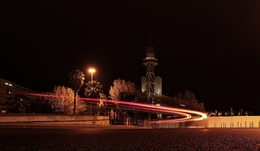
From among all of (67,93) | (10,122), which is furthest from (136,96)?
(10,122)

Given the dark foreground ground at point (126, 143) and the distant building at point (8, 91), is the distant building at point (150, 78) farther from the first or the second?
the dark foreground ground at point (126, 143)

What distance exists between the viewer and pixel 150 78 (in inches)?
4195

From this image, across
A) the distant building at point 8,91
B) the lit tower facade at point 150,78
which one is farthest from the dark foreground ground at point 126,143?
the lit tower facade at point 150,78

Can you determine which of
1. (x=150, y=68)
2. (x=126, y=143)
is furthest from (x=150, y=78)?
(x=126, y=143)

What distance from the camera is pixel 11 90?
60594 millimetres

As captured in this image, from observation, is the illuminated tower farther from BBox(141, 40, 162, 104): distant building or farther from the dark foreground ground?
the dark foreground ground

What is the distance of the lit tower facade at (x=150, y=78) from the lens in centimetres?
10281

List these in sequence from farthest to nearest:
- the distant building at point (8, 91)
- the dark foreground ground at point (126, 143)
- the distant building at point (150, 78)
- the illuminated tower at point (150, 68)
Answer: the illuminated tower at point (150, 68)
the distant building at point (150, 78)
the distant building at point (8, 91)
the dark foreground ground at point (126, 143)

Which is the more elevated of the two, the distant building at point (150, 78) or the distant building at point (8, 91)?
the distant building at point (150, 78)

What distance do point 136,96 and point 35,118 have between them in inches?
1625

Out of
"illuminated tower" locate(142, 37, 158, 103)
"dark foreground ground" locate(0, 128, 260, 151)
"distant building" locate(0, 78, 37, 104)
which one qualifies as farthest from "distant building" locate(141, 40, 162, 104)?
"dark foreground ground" locate(0, 128, 260, 151)

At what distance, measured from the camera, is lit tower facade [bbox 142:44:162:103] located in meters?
103

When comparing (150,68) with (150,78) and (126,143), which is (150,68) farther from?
(126,143)

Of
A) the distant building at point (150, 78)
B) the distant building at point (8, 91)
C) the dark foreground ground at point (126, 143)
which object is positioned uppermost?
the distant building at point (150, 78)
